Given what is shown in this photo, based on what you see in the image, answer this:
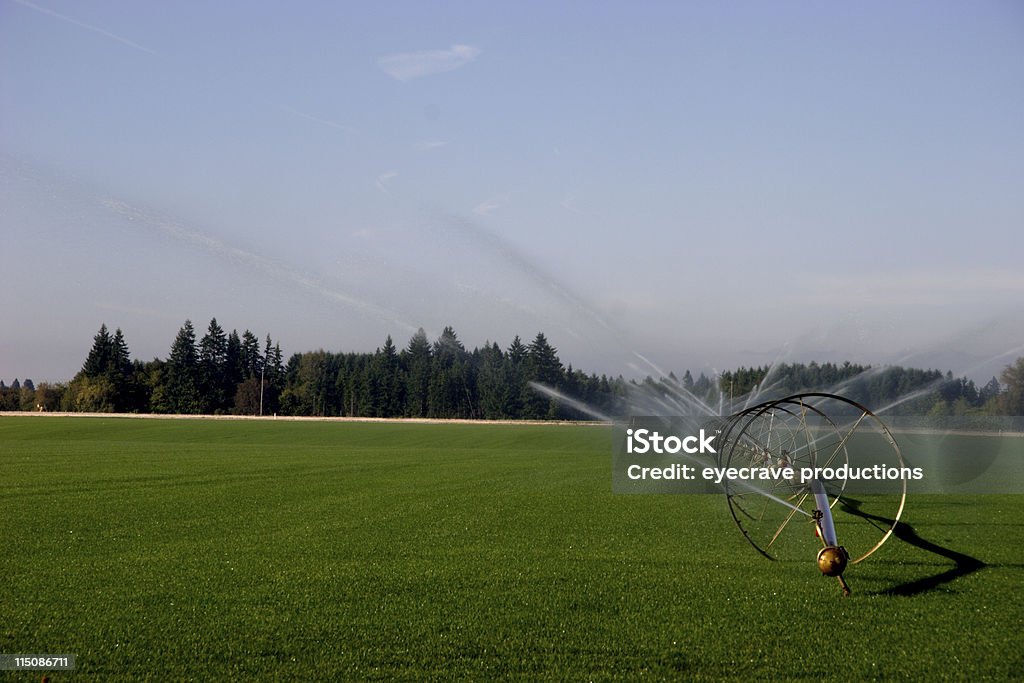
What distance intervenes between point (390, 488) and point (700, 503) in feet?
23.1

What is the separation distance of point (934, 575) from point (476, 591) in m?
5.51

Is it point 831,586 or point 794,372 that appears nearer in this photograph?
point 831,586

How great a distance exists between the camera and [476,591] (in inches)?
356

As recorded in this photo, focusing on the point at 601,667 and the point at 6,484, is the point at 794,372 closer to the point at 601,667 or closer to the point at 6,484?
the point at 6,484

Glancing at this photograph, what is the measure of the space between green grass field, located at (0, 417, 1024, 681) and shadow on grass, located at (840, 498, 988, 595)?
0.05 meters

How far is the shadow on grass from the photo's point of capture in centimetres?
945

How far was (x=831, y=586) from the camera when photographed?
9500 millimetres

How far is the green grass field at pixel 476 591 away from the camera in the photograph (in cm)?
671

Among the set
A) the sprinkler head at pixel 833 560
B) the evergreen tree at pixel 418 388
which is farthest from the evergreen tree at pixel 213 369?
the sprinkler head at pixel 833 560

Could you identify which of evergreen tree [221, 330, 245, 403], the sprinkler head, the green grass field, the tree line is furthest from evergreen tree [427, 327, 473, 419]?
the sprinkler head

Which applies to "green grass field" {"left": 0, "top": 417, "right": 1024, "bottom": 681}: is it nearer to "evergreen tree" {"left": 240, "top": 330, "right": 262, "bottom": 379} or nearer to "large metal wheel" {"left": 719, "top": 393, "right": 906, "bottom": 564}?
"large metal wheel" {"left": 719, "top": 393, "right": 906, "bottom": 564}

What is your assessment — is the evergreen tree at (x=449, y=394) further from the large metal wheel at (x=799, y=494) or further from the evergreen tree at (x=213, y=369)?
the large metal wheel at (x=799, y=494)

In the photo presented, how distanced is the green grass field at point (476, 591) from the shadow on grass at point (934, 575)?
5 centimetres

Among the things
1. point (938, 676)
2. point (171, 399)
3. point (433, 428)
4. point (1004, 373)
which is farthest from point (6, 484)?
point (171, 399)
